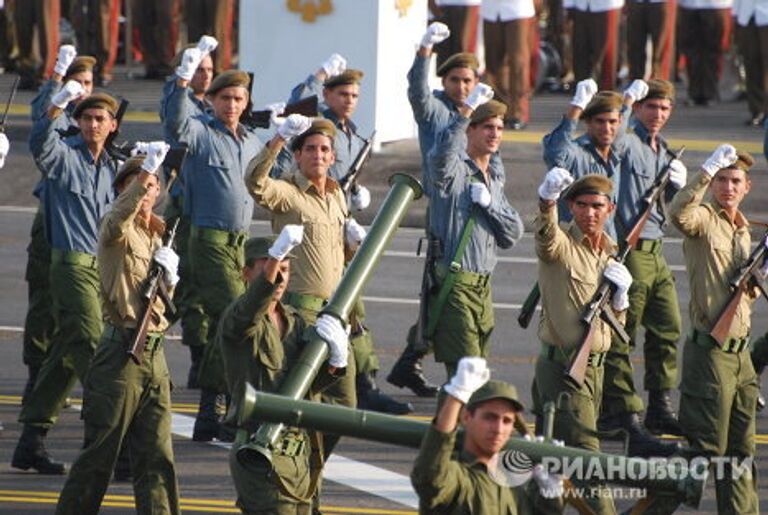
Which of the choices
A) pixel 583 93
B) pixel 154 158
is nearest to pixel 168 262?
pixel 154 158

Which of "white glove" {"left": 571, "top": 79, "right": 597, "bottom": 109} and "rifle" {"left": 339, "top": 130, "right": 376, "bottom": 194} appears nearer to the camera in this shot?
"white glove" {"left": 571, "top": 79, "right": 597, "bottom": 109}

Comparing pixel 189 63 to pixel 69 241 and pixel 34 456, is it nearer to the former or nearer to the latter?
pixel 69 241

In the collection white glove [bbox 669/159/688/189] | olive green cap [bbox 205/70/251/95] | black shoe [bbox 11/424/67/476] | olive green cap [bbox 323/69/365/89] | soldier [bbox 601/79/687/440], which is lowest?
black shoe [bbox 11/424/67/476]

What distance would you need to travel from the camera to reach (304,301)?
14055mm

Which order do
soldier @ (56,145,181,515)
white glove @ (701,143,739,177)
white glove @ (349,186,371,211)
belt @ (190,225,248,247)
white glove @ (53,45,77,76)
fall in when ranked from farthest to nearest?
white glove @ (349,186,371,211), belt @ (190,225,248,247), white glove @ (53,45,77,76), white glove @ (701,143,739,177), soldier @ (56,145,181,515)

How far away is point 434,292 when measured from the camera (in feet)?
50.1

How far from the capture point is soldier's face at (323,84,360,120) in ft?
52.9

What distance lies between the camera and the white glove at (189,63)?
51.2 ft

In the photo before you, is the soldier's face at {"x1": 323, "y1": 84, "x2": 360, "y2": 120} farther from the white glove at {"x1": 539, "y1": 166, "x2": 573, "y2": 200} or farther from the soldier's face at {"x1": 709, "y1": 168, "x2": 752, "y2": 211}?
the white glove at {"x1": 539, "y1": 166, "x2": 573, "y2": 200}

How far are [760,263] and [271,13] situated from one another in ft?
37.8

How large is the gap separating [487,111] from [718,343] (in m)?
2.66

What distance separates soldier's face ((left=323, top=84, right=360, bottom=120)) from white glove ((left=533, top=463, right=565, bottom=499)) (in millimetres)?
7253

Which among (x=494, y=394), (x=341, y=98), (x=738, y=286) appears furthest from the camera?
(x=341, y=98)

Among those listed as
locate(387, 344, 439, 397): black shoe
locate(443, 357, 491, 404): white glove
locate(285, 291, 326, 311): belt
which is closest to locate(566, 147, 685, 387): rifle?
locate(285, 291, 326, 311): belt
